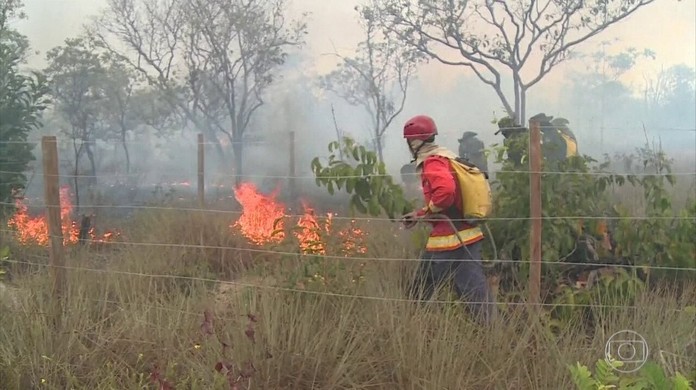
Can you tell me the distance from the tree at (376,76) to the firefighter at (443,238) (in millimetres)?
2640

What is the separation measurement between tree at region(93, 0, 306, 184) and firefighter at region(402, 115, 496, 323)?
3558 mm

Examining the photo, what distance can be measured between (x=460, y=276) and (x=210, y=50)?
15.4ft

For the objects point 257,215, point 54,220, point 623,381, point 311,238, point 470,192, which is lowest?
point 623,381

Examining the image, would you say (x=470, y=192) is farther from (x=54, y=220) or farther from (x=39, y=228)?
(x=39, y=228)

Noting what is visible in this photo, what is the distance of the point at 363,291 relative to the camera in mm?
3842

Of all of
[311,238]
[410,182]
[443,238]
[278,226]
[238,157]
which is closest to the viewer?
[443,238]

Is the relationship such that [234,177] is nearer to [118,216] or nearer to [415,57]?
[118,216]

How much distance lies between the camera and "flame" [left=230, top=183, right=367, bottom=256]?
453cm

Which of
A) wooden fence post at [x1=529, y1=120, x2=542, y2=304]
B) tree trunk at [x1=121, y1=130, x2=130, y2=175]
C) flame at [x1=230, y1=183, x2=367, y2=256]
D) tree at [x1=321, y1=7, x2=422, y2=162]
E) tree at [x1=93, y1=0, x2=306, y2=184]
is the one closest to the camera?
wooden fence post at [x1=529, y1=120, x2=542, y2=304]

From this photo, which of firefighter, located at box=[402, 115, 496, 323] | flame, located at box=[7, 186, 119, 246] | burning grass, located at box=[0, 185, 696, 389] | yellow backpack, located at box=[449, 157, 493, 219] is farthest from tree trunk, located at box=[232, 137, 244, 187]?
yellow backpack, located at box=[449, 157, 493, 219]

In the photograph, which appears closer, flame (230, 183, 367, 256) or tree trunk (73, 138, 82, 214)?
flame (230, 183, 367, 256)

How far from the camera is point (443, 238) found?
4016mm

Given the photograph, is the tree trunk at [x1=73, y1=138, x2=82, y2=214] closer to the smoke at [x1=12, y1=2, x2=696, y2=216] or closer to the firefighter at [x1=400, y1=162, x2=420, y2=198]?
the smoke at [x1=12, y1=2, x2=696, y2=216]

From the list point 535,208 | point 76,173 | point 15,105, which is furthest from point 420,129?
point 15,105
